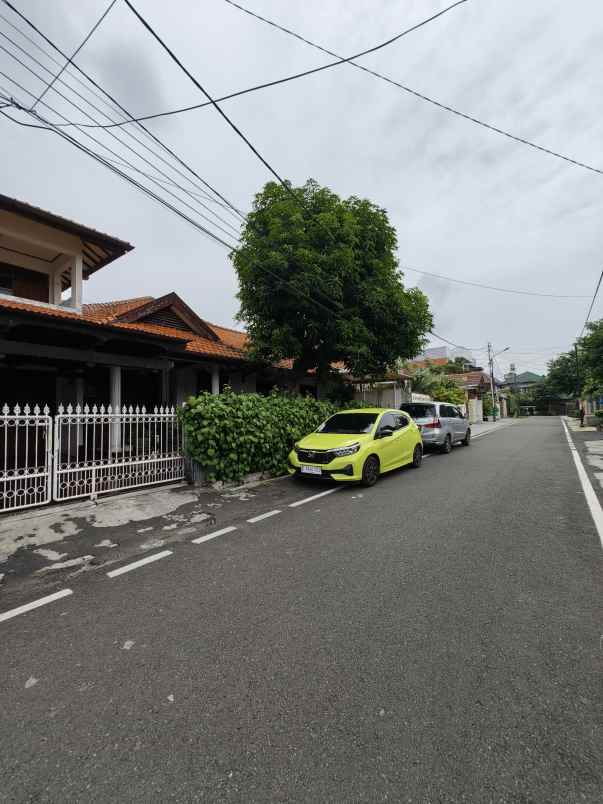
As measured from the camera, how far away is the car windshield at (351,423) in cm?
813

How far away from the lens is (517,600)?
3057mm

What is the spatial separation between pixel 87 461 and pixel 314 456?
4.00m

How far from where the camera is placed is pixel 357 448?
728 centimetres

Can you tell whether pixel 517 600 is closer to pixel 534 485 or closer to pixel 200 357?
pixel 534 485

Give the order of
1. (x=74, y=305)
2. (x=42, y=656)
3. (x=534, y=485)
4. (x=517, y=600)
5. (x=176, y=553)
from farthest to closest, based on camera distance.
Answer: (x=74, y=305) < (x=534, y=485) < (x=176, y=553) < (x=517, y=600) < (x=42, y=656)

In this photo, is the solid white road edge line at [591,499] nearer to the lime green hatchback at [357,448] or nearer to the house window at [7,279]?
the lime green hatchback at [357,448]

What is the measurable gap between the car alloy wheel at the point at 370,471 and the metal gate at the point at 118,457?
3675 mm

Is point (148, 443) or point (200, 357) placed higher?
point (200, 357)

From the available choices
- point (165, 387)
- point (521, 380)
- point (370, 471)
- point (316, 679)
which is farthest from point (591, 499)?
point (521, 380)

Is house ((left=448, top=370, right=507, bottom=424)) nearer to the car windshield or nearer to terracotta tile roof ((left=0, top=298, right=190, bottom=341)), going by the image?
the car windshield

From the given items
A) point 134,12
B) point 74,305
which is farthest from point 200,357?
point 134,12

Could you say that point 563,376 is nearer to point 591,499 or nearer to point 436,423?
point 436,423

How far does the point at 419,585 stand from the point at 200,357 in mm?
9611

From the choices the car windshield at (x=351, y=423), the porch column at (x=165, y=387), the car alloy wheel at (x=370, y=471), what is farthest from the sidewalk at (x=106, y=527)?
the porch column at (x=165, y=387)
